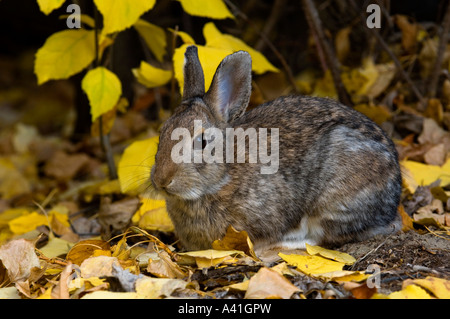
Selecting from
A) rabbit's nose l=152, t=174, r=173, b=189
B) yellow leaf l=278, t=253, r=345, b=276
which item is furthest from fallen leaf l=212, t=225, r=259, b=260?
→ rabbit's nose l=152, t=174, r=173, b=189

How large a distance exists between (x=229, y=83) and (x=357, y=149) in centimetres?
106

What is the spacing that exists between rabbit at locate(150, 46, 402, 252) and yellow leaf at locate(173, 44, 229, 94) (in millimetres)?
339

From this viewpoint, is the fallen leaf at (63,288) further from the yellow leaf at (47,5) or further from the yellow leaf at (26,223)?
the yellow leaf at (26,223)

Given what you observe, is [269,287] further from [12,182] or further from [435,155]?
[12,182]

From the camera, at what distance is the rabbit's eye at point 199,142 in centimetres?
403

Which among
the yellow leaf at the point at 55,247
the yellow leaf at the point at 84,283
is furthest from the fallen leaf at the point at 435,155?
the yellow leaf at the point at 84,283

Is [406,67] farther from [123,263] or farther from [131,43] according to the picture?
[123,263]

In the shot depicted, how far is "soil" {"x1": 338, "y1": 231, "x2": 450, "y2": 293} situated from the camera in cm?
365

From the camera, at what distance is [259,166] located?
4477 millimetres

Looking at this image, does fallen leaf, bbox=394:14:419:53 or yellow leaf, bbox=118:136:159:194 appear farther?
fallen leaf, bbox=394:14:419:53

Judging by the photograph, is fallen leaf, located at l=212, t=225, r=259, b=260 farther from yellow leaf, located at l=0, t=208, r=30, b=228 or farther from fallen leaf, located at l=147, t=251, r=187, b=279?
yellow leaf, located at l=0, t=208, r=30, b=228

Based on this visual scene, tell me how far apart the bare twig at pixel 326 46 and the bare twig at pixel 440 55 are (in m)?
0.90

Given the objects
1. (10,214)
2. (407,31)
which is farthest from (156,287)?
(407,31)
